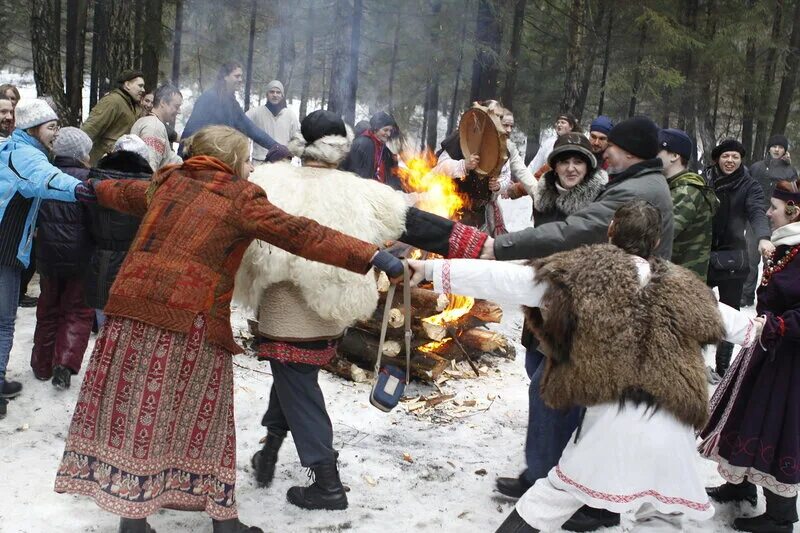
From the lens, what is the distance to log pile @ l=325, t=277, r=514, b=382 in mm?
6070

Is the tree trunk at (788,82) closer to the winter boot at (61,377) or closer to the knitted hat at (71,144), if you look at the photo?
the knitted hat at (71,144)

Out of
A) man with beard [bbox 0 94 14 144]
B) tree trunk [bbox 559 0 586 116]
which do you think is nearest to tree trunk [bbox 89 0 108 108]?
man with beard [bbox 0 94 14 144]

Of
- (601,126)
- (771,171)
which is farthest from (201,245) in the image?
(771,171)

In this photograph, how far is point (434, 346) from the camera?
631 centimetres

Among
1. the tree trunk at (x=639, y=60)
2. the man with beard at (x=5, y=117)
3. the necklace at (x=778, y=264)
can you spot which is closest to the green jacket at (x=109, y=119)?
the man with beard at (x=5, y=117)

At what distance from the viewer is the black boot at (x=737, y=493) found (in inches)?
177

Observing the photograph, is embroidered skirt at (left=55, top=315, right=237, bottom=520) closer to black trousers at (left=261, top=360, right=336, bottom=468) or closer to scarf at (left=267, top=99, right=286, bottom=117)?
black trousers at (left=261, top=360, right=336, bottom=468)

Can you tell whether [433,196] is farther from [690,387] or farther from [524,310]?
[690,387]

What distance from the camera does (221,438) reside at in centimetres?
335

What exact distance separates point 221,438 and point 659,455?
196 cm

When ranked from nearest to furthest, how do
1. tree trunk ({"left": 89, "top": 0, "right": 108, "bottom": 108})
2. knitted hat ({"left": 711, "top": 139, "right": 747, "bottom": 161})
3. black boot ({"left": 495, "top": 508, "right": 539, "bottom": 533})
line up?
black boot ({"left": 495, "top": 508, "right": 539, "bottom": 533}) → knitted hat ({"left": 711, "top": 139, "right": 747, "bottom": 161}) → tree trunk ({"left": 89, "top": 0, "right": 108, "bottom": 108})

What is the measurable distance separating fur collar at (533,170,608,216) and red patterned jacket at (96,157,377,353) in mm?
1704

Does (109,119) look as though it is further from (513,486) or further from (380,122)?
(513,486)

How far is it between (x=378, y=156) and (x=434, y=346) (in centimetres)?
319
